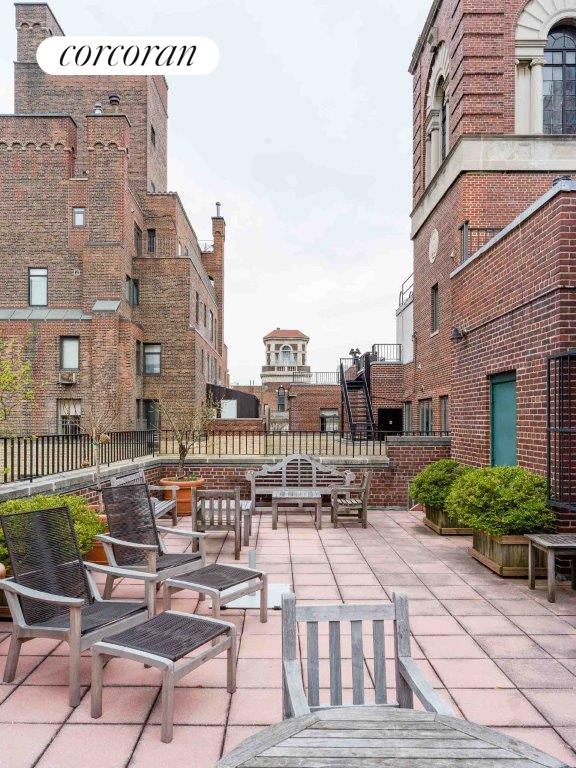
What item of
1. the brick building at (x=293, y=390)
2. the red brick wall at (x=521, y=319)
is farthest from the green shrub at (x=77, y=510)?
the brick building at (x=293, y=390)

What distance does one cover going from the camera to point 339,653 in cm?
264

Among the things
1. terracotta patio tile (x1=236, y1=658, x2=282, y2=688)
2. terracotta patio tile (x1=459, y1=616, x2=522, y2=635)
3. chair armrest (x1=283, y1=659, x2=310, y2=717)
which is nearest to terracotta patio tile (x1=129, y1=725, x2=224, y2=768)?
terracotta patio tile (x1=236, y1=658, x2=282, y2=688)

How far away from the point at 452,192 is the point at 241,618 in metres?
12.5

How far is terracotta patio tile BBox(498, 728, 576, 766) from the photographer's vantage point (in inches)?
121

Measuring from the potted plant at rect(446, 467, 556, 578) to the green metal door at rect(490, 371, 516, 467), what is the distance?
4.53ft

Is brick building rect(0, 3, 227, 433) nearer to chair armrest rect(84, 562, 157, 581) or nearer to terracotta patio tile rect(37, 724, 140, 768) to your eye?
chair armrest rect(84, 562, 157, 581)

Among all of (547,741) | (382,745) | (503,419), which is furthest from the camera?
(503,419)

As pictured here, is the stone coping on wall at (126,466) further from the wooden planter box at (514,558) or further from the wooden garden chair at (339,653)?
the wooden planter box at (514,558)

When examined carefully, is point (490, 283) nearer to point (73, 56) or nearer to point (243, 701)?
point (243, 701)

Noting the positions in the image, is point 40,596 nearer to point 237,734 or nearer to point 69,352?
point 237,734

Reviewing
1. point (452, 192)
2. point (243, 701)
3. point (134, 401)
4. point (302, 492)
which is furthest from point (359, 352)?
point (243, 701)

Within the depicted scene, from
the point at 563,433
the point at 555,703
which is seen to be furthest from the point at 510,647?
the point at 563,433

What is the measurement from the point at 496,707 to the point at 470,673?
0.49m

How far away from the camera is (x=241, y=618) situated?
206 inches
